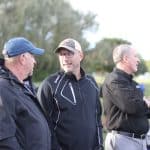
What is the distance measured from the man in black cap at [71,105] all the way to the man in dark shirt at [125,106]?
38cm

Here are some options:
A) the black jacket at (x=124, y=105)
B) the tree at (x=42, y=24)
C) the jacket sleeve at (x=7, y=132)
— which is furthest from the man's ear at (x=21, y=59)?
the tree at (x=42, y=24)

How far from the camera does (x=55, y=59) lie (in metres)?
29.3

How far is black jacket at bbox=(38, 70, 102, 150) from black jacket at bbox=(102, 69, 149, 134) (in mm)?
468

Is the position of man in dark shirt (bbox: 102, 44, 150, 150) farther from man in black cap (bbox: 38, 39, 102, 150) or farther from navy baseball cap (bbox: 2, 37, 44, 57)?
navy baseball cap (bbox: 2, 37, 44, 57)

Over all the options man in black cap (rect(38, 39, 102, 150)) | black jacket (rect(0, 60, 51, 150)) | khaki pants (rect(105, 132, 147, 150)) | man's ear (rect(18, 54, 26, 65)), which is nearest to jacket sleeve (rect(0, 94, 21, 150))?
black jacket (rect(0, 60, 51, 150))

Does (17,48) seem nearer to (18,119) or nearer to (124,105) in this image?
(18,119)

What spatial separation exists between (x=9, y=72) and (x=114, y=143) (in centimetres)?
204

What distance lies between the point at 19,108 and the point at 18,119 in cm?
8

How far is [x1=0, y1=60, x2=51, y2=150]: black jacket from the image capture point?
3116mm

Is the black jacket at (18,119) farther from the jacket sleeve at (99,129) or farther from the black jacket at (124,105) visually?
the black jacket at (124,105)

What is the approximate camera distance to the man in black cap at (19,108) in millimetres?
3131

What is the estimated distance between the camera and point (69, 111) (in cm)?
425

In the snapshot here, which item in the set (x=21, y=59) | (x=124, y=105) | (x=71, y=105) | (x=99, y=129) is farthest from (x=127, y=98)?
Result: (x=21, y=59)

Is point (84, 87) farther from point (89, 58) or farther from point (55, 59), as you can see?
point (89, 58)
